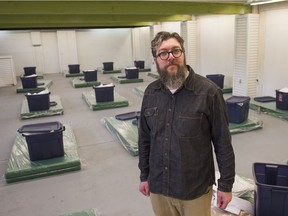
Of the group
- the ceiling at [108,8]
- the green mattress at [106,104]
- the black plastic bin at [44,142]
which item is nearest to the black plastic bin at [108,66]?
the ceiling at [108,8]

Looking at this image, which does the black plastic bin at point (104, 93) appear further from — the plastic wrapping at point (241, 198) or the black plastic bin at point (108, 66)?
the black plastic bin at point (108, 66)

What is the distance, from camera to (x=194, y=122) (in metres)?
1.66

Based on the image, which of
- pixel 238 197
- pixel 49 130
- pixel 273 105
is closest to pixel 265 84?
pixel 273 105

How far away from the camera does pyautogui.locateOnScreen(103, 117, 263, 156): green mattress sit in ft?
15.4

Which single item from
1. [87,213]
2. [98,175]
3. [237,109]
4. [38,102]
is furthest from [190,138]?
[38,102]

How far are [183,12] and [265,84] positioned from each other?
2994 mm

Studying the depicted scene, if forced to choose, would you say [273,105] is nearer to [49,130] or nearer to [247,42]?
[247,42]

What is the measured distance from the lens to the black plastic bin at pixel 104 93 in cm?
746

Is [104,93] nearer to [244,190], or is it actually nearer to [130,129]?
[130,129]

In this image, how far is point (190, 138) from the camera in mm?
1677

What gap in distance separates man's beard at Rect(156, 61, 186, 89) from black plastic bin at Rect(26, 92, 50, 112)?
5.80 m

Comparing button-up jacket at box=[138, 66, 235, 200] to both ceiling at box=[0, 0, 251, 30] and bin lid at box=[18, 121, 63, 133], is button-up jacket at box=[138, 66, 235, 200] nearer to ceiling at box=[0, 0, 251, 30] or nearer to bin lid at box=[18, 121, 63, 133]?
bin lid at box=[18, 121, 63, 133]

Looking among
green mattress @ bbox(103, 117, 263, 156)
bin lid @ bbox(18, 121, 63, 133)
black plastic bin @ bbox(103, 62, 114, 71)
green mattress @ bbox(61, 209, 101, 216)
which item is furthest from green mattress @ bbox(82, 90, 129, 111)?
black plastic bin @ bbox(103, 62, 114, 71)

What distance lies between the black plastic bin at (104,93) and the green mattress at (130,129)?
1771 millimetres
